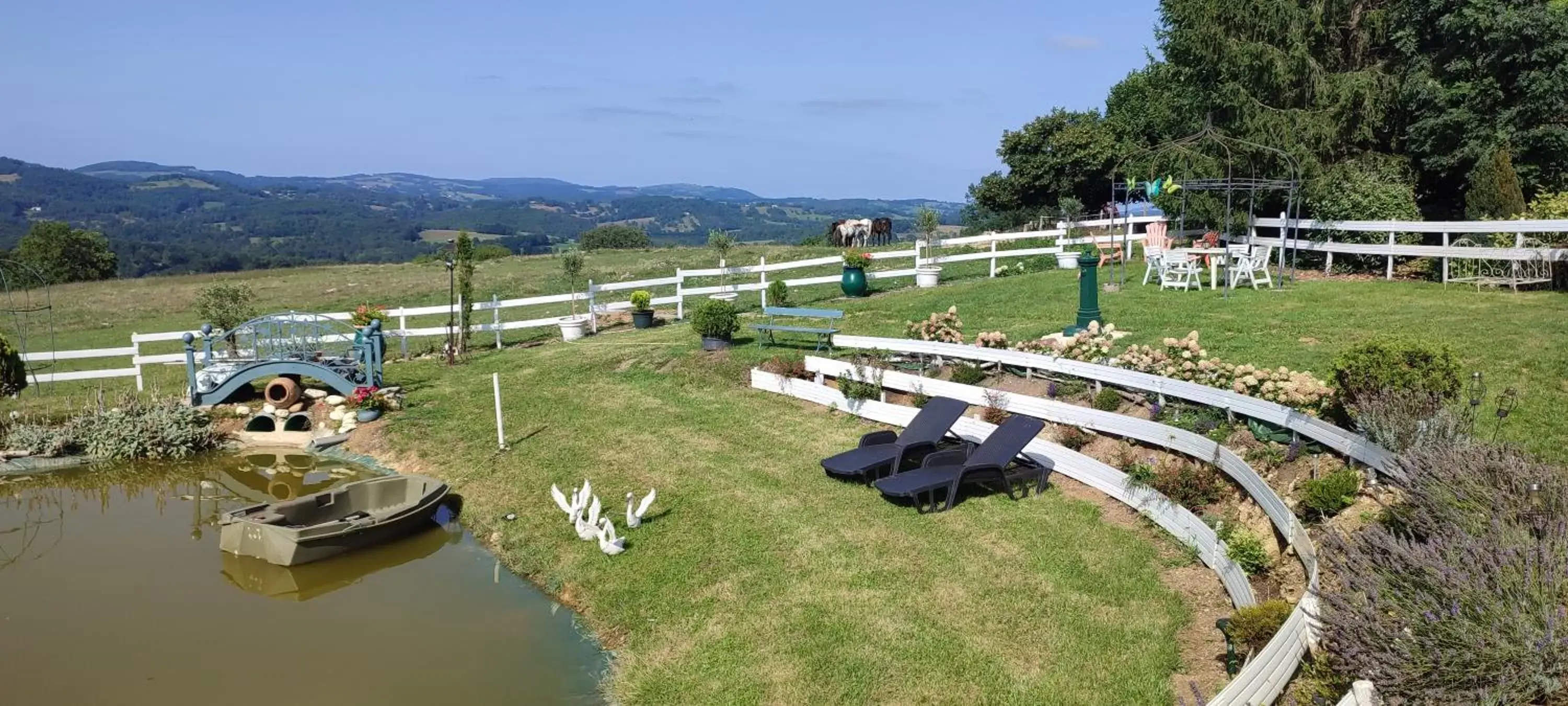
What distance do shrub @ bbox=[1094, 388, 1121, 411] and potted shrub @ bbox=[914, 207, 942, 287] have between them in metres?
10.6

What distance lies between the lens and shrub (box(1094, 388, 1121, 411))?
9484 mm

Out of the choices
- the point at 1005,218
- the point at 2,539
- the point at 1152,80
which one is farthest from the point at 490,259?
the point at 2,539

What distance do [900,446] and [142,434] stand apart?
10025 mm

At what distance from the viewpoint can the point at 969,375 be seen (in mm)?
11164

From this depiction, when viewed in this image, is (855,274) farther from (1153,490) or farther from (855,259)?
(1153,490)

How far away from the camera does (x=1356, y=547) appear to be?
509 cm

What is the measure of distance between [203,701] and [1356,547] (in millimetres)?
7280

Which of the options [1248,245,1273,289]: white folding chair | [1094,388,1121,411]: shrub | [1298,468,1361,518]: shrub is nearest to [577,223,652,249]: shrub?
[1248,245,1273,289]: white folding chair

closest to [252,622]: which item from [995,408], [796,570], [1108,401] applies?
[796,570]

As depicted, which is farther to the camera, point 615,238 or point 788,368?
point 615,238

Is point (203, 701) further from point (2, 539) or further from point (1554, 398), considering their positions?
point (1554, 398)

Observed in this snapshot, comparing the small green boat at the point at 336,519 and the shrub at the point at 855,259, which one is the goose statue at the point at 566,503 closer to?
the small green boat at the point at 336,519

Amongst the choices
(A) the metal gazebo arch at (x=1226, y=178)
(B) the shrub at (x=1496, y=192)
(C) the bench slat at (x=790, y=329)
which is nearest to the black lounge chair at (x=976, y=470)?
(C) the bench slat at (x=790, y=329)

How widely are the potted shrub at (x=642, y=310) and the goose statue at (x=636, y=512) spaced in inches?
371
